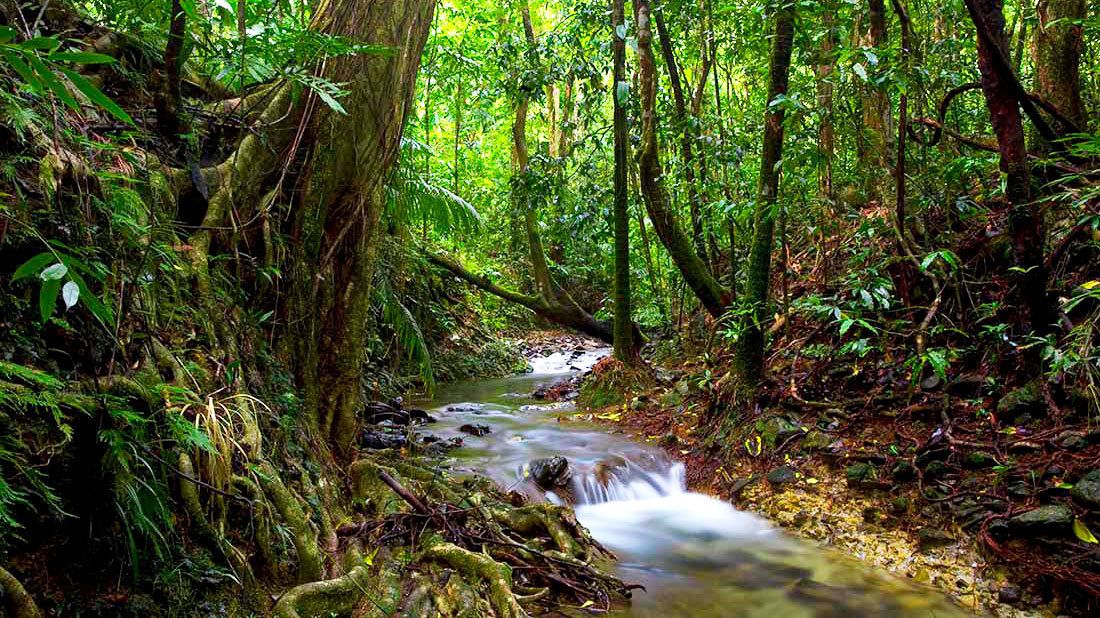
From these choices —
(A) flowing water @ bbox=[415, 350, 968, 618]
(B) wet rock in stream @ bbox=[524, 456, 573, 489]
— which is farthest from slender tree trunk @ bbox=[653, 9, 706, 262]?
(B) wet rock in stream @ bbox=[524, 456, 573, 489]

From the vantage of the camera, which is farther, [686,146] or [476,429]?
[686,146]

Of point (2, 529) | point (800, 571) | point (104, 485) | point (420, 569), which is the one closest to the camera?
point (2, 529)

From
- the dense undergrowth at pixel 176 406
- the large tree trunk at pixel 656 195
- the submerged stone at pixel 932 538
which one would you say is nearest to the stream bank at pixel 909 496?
the submerged stone at pixel 932 538

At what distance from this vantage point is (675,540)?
4.91 metres

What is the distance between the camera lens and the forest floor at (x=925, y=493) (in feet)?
11.5

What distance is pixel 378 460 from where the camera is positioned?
4.46 metres

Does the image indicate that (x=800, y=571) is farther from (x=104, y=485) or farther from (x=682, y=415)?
(x=104, y=485)

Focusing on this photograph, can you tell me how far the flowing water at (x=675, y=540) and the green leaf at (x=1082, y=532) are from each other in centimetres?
73

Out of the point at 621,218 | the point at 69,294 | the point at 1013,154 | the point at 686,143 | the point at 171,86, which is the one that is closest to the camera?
the point at 69,294

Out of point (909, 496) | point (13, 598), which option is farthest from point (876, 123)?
point (13, 598)

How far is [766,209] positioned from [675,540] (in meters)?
2.83

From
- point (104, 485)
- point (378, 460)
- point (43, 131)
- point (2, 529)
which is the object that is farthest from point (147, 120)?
point (378, 460)

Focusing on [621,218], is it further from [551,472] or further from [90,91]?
[90,91]

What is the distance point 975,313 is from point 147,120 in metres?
5.49
